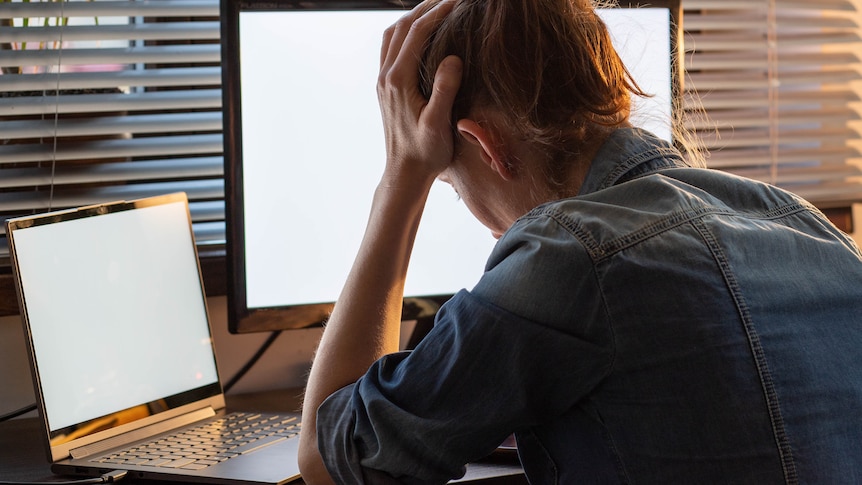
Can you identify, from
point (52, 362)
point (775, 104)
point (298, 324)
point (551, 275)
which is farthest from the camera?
point (775, 104)

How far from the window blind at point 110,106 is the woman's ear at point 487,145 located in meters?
0.66

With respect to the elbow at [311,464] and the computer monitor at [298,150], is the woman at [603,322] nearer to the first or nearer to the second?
the elbow at [311,464]

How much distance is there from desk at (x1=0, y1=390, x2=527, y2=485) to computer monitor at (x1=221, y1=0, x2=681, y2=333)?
130 millimetres

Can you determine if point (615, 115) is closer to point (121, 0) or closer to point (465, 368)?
point (465, 368)

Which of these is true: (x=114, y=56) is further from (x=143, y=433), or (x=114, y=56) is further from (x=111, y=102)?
(x=143, y=433)

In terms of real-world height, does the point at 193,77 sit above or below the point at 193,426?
above

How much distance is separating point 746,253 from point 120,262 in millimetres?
719

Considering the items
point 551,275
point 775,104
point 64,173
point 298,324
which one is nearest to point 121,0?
point 64,173

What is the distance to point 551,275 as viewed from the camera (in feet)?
2.14

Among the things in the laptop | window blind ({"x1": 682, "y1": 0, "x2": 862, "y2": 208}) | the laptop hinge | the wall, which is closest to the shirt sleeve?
the laptop

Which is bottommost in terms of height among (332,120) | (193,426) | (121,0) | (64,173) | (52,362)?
(193,426)

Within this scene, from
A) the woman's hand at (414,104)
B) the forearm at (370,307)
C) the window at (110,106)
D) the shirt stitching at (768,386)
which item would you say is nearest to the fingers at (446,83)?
the woman's hand at (414,104)

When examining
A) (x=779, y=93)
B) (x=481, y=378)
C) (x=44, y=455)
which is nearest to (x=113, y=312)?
(x=44, y=455)

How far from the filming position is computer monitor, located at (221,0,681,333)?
1182 millimetres
